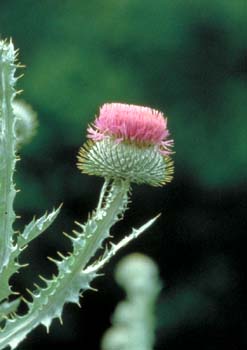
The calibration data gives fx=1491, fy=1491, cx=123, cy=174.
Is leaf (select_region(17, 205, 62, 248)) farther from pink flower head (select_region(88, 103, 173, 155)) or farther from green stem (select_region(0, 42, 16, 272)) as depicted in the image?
pink flower head (select_region(88, 103, 173, 155))

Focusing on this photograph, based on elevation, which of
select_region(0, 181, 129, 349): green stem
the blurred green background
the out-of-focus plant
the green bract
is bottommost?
the out-of-focus plant

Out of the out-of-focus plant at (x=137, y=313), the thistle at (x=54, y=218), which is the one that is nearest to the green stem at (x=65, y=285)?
the thistle at (x=54, y=218)

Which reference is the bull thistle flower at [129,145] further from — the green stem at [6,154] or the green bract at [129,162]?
the green stem at [6,154]

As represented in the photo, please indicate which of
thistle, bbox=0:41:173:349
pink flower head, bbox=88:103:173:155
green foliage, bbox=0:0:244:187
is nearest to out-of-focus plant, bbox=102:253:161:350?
thistle, bbox=0:41:173:349

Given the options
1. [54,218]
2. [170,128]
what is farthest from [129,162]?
[170,128]

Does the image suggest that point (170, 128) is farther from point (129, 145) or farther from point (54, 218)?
point (54, 218)

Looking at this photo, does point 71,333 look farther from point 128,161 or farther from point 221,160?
point 128,161

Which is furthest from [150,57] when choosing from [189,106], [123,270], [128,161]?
[123,270]
